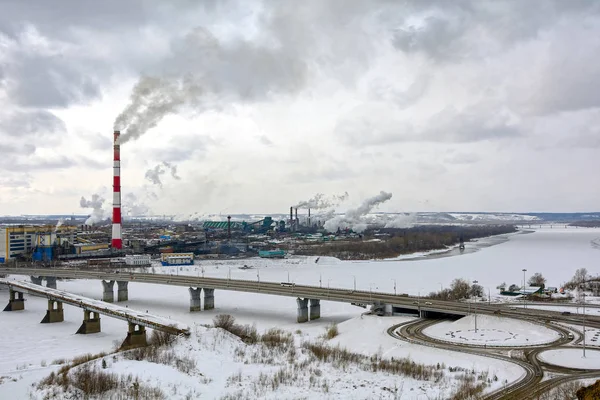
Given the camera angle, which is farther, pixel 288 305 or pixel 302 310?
pixel 288 305

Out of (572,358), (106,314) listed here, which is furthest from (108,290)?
(572,358)

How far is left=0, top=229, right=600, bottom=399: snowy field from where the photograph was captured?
80.8 feet

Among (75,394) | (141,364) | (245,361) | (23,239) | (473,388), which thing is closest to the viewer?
(75,394)

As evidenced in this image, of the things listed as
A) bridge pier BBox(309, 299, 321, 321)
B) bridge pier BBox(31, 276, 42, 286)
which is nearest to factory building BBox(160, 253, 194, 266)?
bridge pier BBox(31, 276, 42, 286)

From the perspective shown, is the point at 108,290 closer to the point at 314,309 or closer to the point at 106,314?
the point at 106,314

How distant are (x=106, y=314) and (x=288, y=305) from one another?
1563 cm

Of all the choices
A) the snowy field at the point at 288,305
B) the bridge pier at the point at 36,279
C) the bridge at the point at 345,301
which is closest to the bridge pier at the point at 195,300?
the bridge at the point at 345,301

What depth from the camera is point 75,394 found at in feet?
53.3

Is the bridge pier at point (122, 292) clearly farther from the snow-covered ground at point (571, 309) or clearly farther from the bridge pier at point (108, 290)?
the snow-covered ground at point (571, 309)

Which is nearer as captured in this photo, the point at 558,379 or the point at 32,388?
the point at 32,388

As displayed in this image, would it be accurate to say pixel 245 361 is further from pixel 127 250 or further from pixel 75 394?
pixel 127 250

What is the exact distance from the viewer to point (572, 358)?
22.8 metres

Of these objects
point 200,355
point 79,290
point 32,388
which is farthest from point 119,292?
point 32,388

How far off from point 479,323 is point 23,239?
76.7 metres
